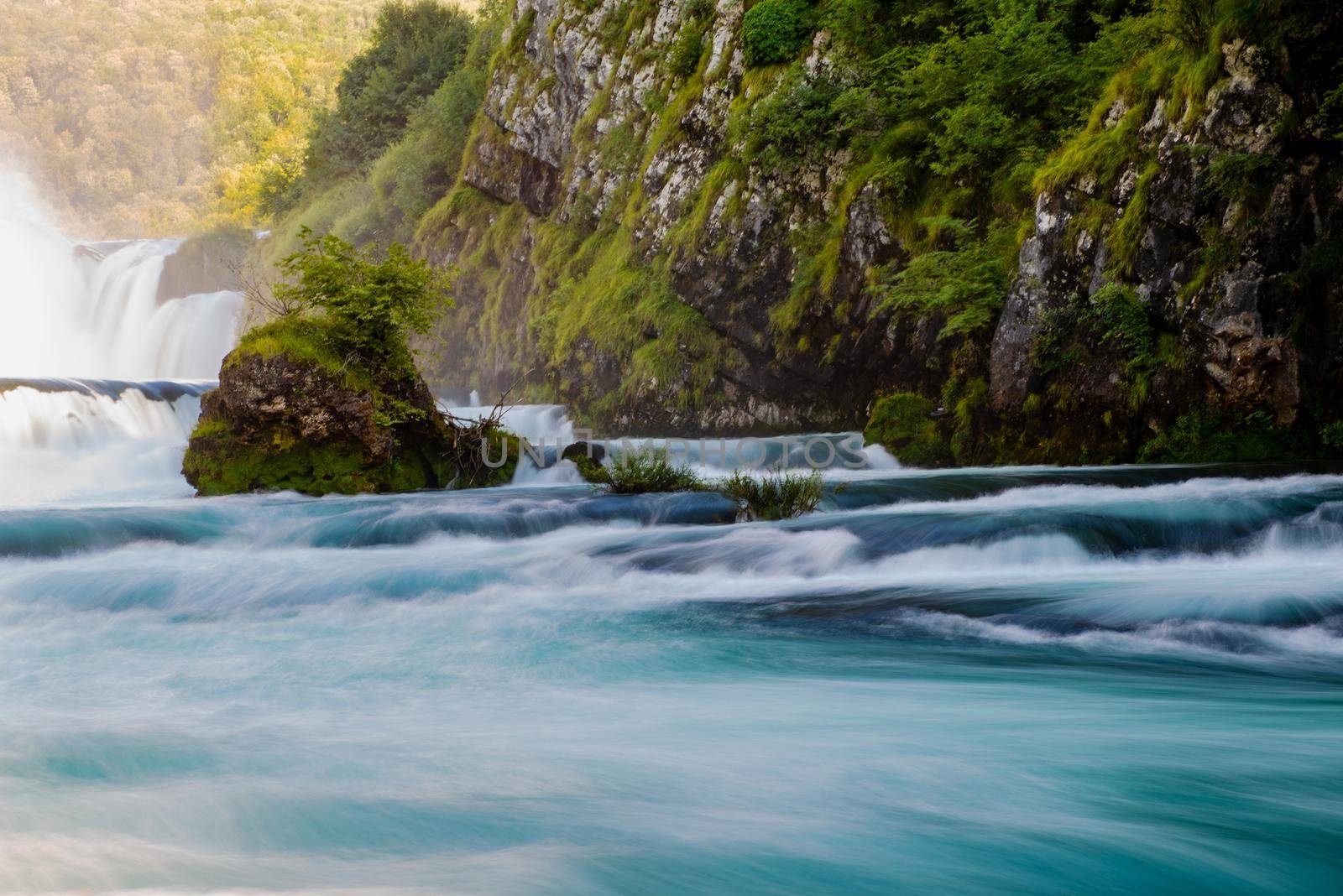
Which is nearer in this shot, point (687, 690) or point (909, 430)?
point (687, 690)

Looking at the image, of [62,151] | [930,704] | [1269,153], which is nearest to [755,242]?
[1269,153]

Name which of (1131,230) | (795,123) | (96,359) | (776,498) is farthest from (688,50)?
(96,359)

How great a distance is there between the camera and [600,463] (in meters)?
13.4

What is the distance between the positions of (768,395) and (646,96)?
26.8ft

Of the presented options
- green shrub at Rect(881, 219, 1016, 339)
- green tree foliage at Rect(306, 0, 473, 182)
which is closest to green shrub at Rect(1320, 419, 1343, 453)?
green shrub at Rect(881, 219, 1016, 339)

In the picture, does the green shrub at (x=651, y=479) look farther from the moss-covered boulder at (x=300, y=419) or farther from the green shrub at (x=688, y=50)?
the green shrub at (x=688, y=50)

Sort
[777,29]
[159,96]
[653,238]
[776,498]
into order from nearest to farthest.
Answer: [776,498], [777,29], [653,238], [159,96]

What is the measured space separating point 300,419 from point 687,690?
→ 8.32 m

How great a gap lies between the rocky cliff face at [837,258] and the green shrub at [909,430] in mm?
220

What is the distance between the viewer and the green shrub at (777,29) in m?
16.7

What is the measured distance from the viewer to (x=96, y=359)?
3747 cm

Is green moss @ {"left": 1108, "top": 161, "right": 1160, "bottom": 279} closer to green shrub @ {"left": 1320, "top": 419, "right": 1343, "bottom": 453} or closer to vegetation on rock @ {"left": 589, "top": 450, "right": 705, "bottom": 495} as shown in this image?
green shrub @ {"left": 1320, "top": 419, "right": 1343, "bottom": 453}

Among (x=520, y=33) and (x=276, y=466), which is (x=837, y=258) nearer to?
(x=276, y=466)

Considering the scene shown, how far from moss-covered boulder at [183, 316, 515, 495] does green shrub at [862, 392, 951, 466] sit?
6.75 meters
